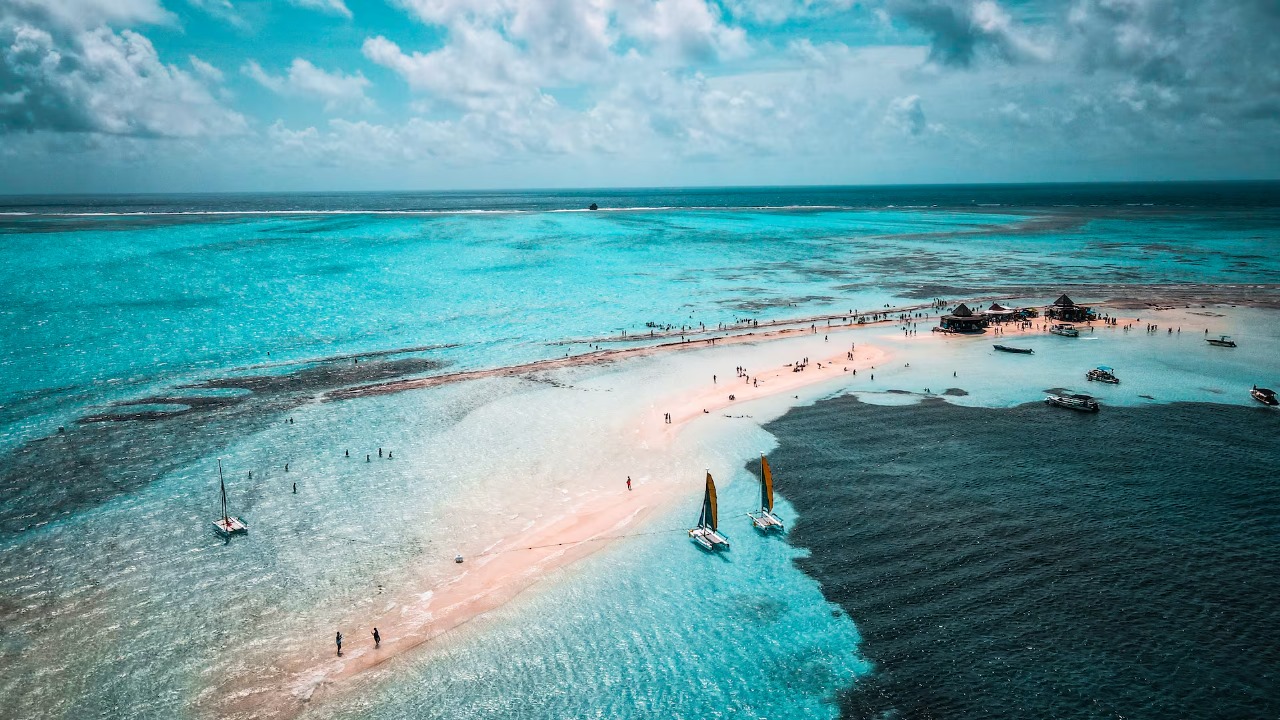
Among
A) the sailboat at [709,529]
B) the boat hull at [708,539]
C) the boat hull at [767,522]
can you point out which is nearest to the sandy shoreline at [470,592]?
the boat hull at [708,539]

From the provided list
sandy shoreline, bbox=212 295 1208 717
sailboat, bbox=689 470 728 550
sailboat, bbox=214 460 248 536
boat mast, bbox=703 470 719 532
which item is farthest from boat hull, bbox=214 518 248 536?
boat mast, bbox=703 470 719 532

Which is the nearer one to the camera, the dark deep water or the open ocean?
the dark deep water

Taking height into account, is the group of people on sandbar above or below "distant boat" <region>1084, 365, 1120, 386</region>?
below

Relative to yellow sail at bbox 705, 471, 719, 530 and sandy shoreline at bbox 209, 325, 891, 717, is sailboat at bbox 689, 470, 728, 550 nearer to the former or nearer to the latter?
yellow sail at bbox 705, 471, 719, 530

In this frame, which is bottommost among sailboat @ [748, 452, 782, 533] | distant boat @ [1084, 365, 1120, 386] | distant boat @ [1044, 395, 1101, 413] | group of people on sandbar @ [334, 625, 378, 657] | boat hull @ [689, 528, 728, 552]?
group of people on sandbar @ [334, 625, 378, 657]

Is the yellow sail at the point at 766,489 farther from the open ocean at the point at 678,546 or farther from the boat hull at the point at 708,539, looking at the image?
the boat hull at the point at 708,539

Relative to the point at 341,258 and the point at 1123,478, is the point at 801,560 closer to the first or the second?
the point at 1123,478
